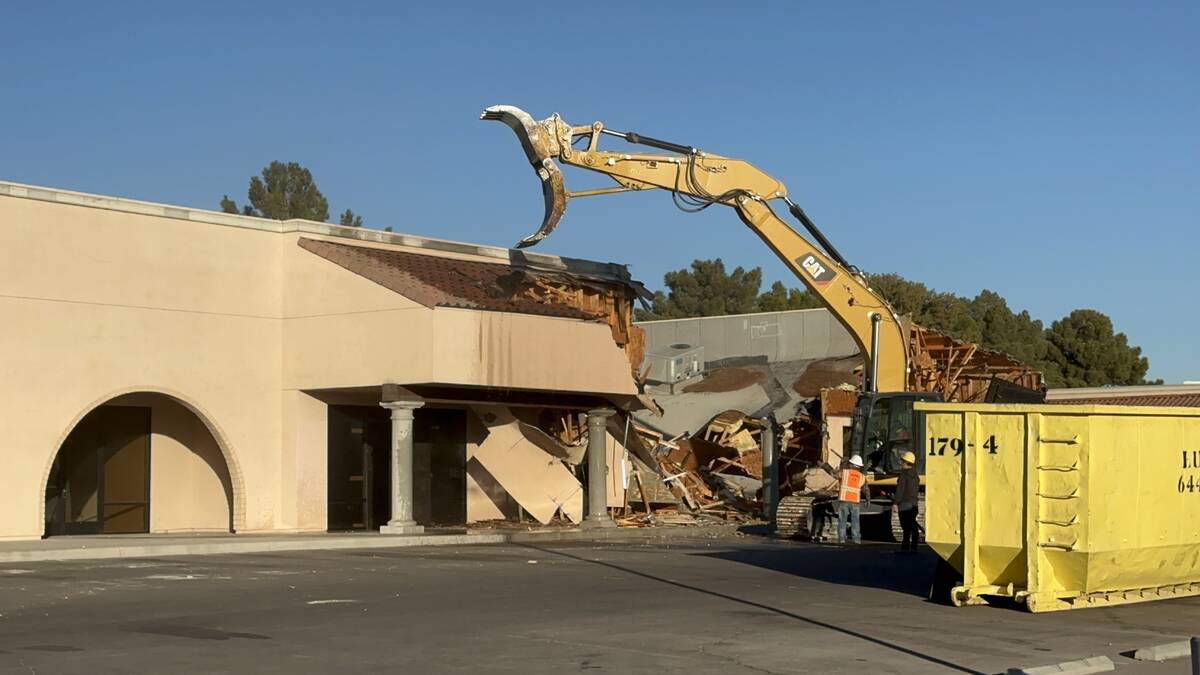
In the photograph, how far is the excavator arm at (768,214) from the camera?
96.9ft

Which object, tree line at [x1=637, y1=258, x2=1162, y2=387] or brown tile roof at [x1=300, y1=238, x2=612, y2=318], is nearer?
brown tile roof at [x1=300, y1=238, x2=612, y2=318]

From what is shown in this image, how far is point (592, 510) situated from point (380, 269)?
743 cm

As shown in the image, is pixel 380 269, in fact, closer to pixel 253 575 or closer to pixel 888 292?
pixel 253 575

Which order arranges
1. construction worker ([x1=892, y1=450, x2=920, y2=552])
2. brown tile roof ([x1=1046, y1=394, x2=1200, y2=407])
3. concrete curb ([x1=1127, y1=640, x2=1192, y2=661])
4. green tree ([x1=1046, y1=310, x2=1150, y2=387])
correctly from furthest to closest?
green tree ([x1=1046, y1=310, x2=1150, y2=387])
brown tile roof ([x1=1046, y1=394, x2=1200, y2=407])
construction worker ([x1=892, y1=450, x2=920, y2=552])
concrete curb ([x1=1127, y1=640, x2=1192, y2=661])

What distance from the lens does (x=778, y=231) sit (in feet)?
100.0

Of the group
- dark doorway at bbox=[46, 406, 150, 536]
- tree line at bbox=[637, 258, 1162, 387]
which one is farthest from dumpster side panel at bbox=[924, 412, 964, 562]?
tree line at bbox=[637, 258, 1162, 387]

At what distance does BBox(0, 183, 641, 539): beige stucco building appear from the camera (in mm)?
28672

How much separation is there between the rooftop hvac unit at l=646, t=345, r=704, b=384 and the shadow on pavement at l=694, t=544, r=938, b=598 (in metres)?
25.3

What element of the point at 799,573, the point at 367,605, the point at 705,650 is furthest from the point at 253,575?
the point at 705,650

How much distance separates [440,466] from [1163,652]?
2443cm

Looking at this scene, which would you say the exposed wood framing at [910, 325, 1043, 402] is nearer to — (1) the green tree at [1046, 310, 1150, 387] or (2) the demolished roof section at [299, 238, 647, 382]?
(2) the demolished roof section at [299, 238, 647, 382]

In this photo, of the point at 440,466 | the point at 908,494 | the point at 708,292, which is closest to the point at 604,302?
the point at 440,466

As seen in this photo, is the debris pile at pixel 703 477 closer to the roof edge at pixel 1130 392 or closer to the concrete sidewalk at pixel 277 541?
the concrete sidewalk at pixel 277 541

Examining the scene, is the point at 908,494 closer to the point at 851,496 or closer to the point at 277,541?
the point at 851,496
